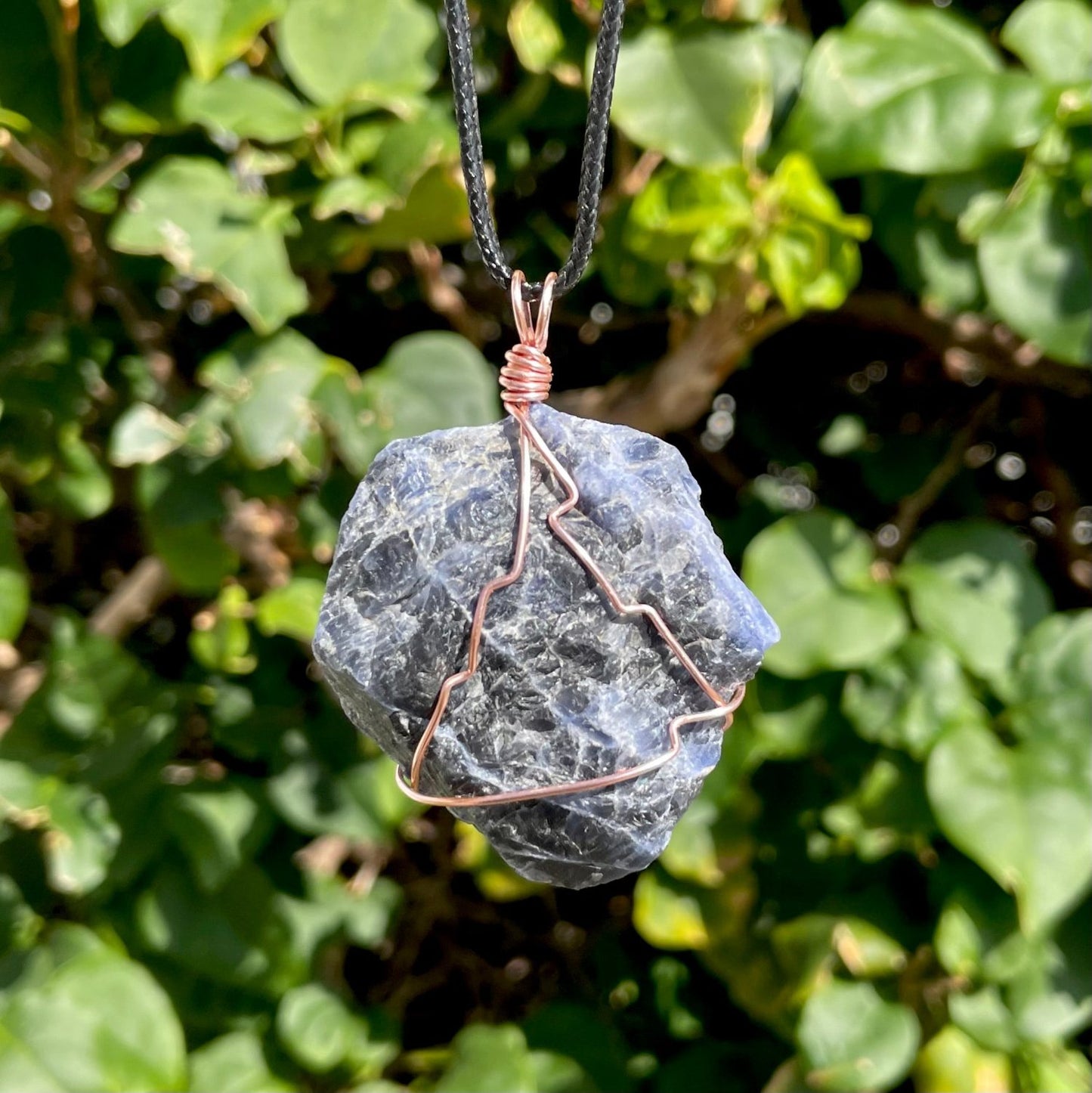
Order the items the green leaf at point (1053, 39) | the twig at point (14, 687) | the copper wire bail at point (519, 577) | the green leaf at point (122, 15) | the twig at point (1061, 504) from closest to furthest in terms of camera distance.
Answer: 1. the copper wire bail at point (519, 577)
2. the green leaf at point (122, 15)
3. the green leaf at point (1053, 39)
4. the twig at point (14, 687)
5. the twig at point (1061, 504)

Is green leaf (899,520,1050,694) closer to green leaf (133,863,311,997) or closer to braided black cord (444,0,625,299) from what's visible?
braided black cord (444,0,625,299)

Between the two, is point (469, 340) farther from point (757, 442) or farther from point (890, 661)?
point (890, 661)

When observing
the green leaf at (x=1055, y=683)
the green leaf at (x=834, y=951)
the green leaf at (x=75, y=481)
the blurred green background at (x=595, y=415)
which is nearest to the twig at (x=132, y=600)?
the blurred green background at (x=595, y=415)

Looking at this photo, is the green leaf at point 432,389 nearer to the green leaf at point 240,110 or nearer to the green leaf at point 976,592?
the green leaf at point 240,110

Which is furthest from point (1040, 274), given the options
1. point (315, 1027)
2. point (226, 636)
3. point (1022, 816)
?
point (315, 1027)

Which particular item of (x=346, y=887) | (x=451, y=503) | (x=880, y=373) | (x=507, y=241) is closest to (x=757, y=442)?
(x=880, y=373)

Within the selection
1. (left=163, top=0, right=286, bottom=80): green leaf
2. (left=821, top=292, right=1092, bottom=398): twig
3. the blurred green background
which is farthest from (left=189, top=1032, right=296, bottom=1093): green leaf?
(left=821, top=292, right=1092, bottom=398): twig
